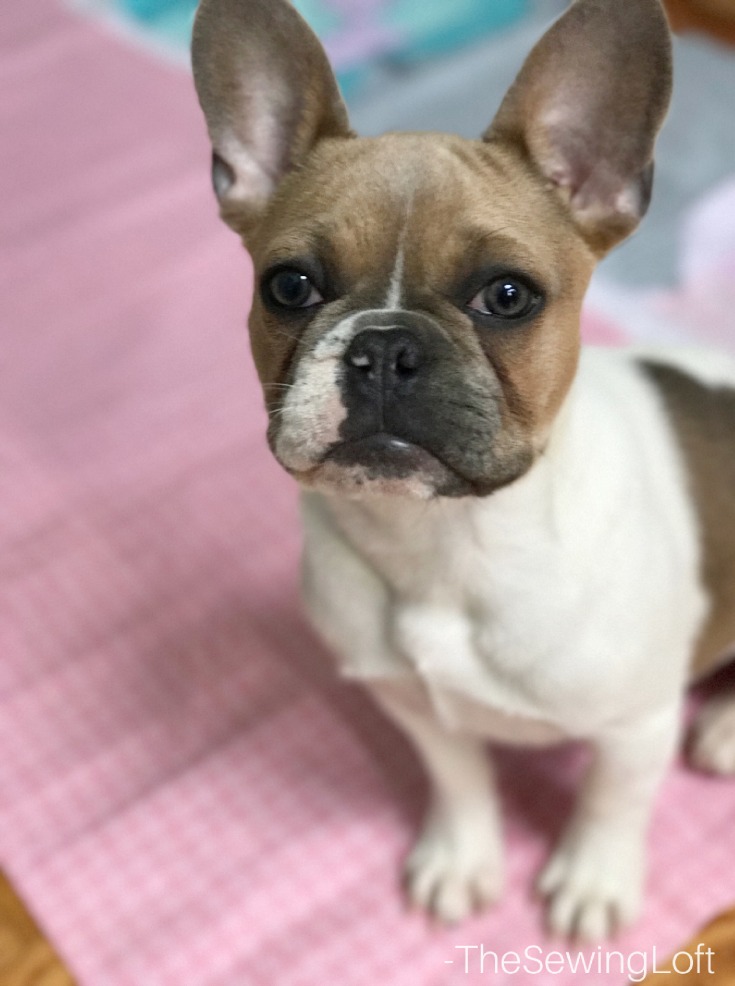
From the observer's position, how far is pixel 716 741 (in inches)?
81.8

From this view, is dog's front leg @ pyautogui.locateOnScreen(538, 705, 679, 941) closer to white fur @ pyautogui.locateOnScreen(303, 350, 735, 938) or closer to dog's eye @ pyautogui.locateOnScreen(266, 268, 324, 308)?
white fur @ pyautogui.locateOnScreen(303, 350, 735, 938)

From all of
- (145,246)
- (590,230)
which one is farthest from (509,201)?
(145,246)

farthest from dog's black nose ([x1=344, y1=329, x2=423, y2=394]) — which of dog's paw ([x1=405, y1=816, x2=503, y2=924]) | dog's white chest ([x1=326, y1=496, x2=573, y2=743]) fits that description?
dog's paw ([x1=405, y1=816, x2=503, y2=924])

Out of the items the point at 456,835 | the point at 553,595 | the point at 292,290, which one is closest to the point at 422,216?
the point at 292,290

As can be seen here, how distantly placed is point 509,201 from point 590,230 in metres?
0.14

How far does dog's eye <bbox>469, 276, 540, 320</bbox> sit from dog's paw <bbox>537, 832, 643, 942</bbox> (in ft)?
3.09

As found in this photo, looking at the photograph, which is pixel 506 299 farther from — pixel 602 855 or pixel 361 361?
pixel 602 855

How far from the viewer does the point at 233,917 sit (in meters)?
1.95

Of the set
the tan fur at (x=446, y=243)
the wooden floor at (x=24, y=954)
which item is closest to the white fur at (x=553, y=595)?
the tan fur at (x=446, y=243)

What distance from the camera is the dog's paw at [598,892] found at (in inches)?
74.5

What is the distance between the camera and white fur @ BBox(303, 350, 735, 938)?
60.3 inches

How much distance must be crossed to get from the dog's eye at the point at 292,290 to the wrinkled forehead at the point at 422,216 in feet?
0.07

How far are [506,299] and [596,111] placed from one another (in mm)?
311

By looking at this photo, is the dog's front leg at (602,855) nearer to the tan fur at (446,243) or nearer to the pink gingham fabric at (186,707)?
the pink gingham fabric at (186,707)
